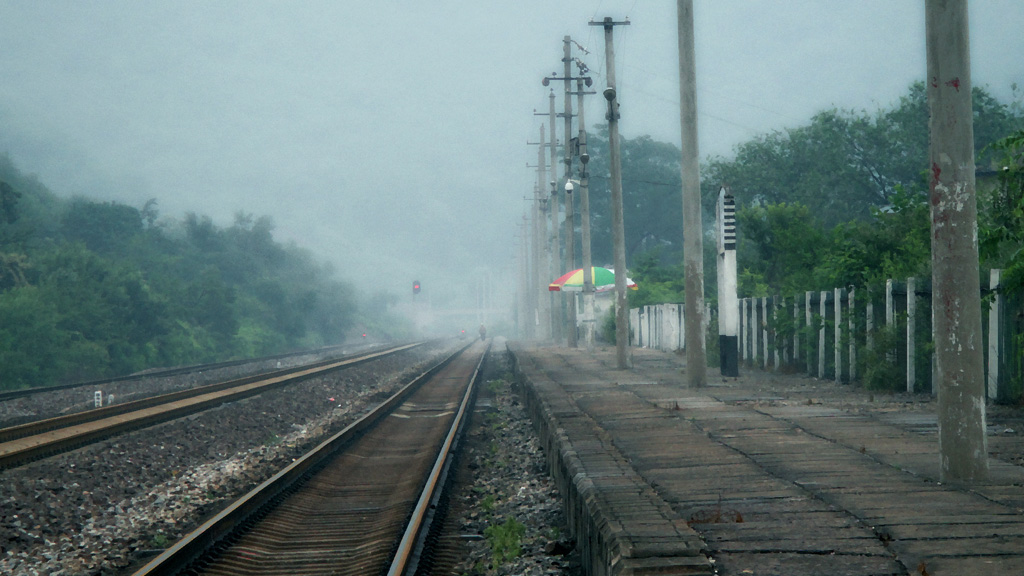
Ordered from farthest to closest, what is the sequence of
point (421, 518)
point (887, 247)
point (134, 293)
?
point (134, 293) < point (887, 247) < point (421, 518)

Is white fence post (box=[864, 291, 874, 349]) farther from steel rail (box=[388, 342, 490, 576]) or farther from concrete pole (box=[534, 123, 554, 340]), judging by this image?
concrete pole (box=[534, 123, 554, 340])

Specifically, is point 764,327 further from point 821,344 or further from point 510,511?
point 510,511

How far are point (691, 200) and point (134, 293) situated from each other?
3332cm

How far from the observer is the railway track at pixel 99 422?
13.3 metres

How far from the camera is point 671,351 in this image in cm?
3456

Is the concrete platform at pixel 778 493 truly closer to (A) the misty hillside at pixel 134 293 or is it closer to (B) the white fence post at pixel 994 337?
(B) the white fence post at pixel 994 337

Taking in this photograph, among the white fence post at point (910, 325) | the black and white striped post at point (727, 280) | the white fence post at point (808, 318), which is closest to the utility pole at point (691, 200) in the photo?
the black and white striped post at point (727, 280)

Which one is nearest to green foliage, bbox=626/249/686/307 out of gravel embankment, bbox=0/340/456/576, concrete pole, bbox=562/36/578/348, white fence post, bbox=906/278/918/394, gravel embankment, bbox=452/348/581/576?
concrete pole, bbox=562/36/578/348

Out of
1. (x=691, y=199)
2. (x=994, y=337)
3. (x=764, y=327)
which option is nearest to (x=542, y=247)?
(x=764, y=327)

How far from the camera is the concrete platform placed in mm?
5145

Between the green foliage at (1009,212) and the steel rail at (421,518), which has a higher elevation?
the green foliage at (1009,212)

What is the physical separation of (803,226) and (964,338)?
20622 millimetres

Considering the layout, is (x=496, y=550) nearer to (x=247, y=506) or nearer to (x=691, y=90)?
(x=247, y=506)

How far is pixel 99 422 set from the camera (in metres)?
16.7
